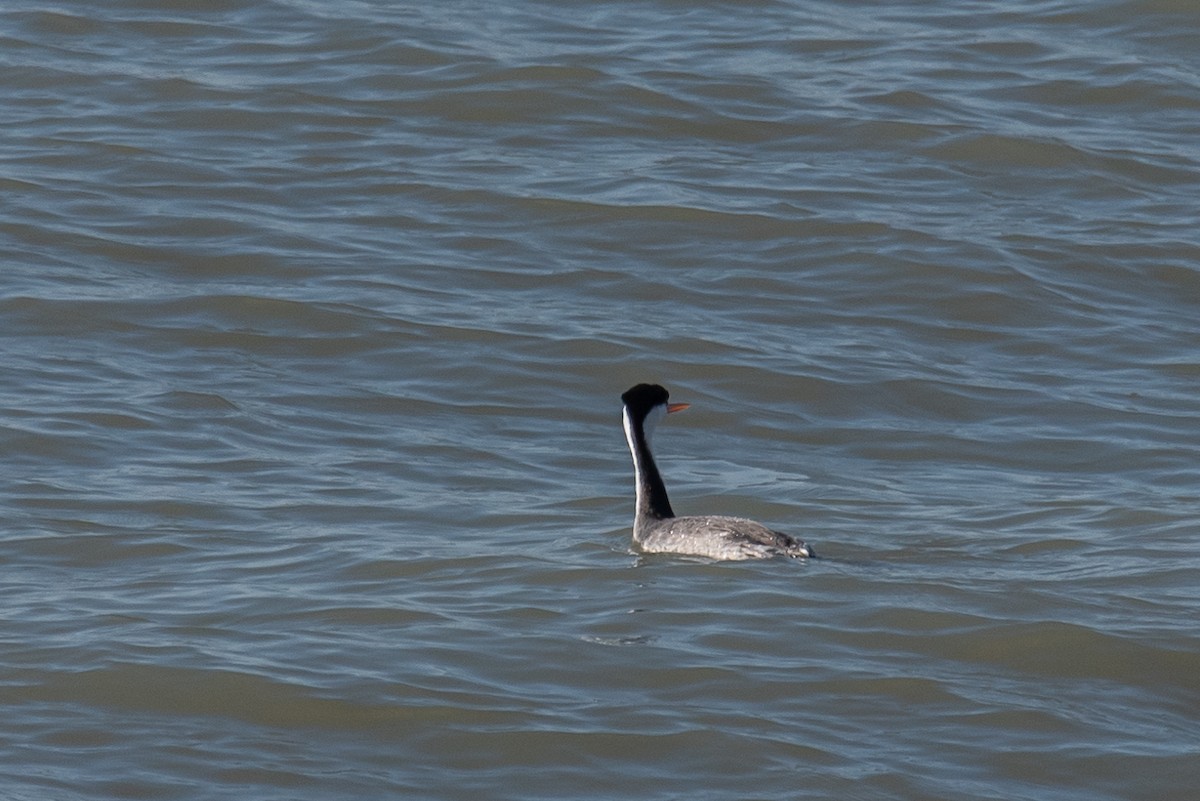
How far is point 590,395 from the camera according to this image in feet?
45.3

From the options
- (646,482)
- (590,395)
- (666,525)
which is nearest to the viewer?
(666,525)

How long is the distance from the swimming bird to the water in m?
0.16

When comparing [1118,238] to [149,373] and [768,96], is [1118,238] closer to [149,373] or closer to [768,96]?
[768,96]

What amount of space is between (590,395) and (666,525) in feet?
9.90

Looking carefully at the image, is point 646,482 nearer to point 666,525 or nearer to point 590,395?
point 666,525

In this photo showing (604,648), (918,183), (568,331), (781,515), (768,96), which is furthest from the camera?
(768,96)

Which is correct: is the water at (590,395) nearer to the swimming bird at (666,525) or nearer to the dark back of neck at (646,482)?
the swimming bird at (666,525)

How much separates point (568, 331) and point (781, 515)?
3.43 m

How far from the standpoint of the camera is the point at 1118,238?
16.8 m

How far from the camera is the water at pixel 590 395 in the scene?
8.17 m

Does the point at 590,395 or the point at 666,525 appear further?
the point at 590,395

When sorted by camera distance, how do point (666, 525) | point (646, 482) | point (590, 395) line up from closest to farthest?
point (666, 525), point (646, 482), point (590, 395)

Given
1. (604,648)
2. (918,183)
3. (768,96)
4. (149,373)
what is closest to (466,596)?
(604,648)

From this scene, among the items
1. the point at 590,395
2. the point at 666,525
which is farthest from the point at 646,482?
the point at 590,395
